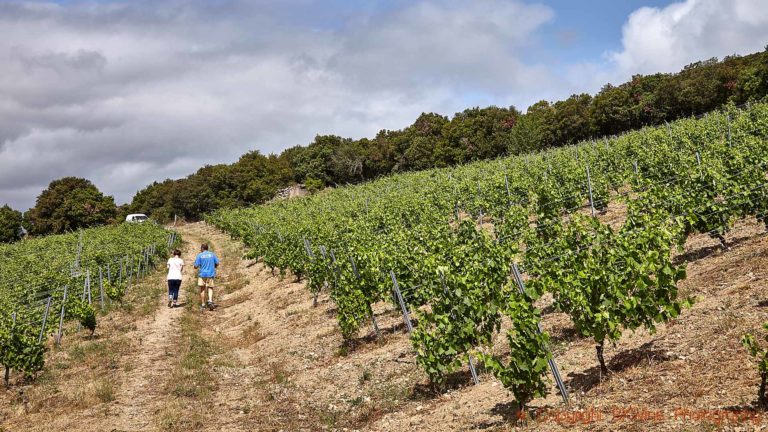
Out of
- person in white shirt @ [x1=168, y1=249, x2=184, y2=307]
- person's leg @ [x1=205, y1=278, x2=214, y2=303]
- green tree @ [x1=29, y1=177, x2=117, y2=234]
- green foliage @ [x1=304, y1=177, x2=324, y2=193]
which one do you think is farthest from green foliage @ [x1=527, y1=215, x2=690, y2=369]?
green tree @ [x1=29, y1=177, x2=117, y2=234]

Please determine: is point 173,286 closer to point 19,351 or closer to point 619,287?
point 19,351

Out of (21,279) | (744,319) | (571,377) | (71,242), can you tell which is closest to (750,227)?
(744,319)

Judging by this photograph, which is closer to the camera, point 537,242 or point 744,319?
point 744,319

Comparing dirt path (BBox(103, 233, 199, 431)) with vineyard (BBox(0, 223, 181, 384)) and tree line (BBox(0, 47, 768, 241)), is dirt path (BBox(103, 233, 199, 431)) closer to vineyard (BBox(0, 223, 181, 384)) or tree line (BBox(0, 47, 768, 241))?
vineyard (BBox(0, 223, 181, 384))

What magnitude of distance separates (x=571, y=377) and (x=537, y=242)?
230 inches

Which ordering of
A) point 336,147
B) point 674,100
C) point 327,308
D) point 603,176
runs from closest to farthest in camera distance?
point 327,308 < point 603,176 < point 674,100 < point 336,147

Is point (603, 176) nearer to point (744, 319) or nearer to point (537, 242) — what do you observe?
point (537, 242)

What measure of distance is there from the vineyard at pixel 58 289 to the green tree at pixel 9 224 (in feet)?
90.8

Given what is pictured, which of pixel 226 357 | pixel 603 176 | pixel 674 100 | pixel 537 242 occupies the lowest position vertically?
pixel 226 357

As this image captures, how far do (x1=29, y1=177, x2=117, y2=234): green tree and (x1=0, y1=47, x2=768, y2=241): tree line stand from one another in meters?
0.11

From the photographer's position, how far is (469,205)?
2138 cm

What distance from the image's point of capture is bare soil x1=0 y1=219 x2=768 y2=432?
230 inches

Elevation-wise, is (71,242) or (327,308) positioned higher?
(71,242)

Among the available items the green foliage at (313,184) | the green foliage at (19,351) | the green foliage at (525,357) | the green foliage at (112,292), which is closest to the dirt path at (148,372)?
the green foliage at (112,292)
